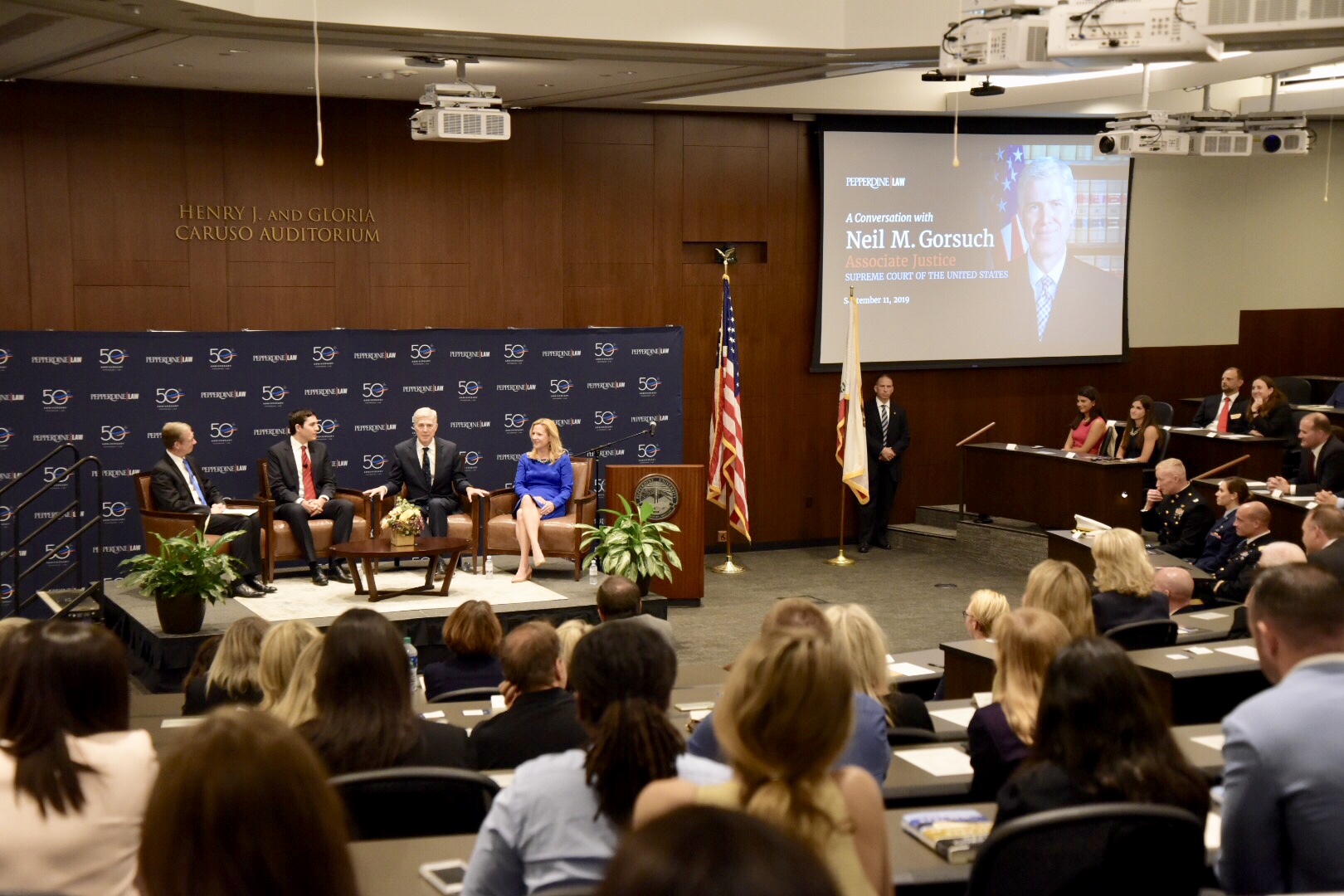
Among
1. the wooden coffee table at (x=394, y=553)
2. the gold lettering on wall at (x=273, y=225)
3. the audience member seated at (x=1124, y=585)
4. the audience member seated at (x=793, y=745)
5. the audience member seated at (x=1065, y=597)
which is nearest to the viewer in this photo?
the audience member seated at (x=793, y=745)

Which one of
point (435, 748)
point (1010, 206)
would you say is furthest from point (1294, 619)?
point (1010, 206)

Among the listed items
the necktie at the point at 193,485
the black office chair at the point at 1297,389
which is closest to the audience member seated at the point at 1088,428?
the black office chair at the point at 1297,389

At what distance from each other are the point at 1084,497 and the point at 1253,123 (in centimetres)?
315

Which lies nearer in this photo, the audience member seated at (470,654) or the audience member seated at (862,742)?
the audience member seated at (862,742)

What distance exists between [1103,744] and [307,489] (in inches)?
295

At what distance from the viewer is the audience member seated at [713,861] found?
939 mm

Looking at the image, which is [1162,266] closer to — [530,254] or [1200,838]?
[530,254]

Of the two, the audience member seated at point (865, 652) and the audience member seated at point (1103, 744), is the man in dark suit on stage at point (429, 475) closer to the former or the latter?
the audience member seated at point (865, 652)

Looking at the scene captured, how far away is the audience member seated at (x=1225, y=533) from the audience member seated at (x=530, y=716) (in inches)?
230

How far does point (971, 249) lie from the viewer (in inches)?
489

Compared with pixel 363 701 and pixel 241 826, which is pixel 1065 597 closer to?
pixel 363 701

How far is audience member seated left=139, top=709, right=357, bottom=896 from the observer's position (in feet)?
4.73

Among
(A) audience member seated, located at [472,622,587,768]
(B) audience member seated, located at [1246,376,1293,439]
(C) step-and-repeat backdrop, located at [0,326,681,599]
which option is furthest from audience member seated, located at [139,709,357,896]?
(B) audience member seated, located at [1246,376,1293,439]

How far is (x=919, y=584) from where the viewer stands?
10633mm
